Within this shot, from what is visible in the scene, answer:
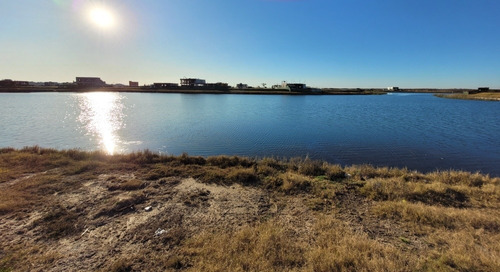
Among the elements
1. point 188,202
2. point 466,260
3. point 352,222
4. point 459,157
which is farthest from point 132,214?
point 459,157

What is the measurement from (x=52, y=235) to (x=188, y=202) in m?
3.83

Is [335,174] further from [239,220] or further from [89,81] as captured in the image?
[89,81]

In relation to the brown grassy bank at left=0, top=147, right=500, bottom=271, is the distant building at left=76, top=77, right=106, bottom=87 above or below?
above

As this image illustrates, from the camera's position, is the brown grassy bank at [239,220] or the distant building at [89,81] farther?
the distant building at [89,81]

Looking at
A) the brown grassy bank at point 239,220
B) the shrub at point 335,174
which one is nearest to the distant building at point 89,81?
the brown grassy bank at point 239,220

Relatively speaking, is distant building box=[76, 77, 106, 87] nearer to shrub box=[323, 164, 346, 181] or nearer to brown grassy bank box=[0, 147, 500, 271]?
brown grassy bank box=[0, 147, 500, 271]

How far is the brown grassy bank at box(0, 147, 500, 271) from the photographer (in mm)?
5215

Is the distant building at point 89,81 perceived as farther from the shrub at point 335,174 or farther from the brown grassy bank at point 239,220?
the shrub at point 335,174

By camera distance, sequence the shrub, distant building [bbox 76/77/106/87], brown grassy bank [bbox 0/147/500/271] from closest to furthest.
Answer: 1. brown grassy bank [bbox 0/147/500/271]
2. the shrub
3. distant building [bbox 76/77/106/87]

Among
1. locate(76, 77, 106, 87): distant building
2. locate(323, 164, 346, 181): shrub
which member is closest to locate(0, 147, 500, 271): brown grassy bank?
locate(323, 164, 346, 181): shrub

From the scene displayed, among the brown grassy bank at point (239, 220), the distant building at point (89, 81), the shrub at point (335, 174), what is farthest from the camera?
the distant building at point (89, 81)

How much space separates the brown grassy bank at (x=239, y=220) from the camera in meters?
5.21

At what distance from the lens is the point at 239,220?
24.0 ft

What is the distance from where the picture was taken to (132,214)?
7.52 m
